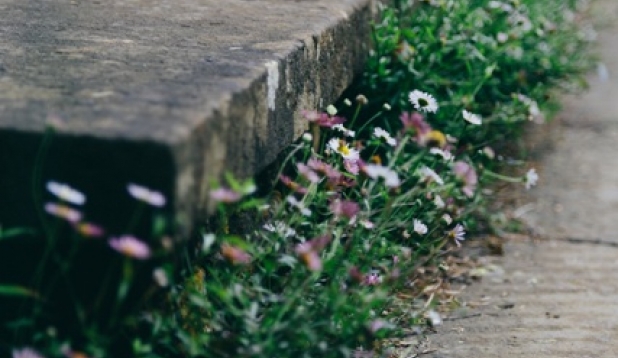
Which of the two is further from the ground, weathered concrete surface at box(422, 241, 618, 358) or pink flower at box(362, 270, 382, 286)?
pink flower at box(362, 270, 382, 286)

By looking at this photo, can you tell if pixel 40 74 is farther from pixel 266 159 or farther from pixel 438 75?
pixel 438 75

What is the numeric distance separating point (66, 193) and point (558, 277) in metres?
1.62

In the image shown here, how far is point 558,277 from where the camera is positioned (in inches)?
112

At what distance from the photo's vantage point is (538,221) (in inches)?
129

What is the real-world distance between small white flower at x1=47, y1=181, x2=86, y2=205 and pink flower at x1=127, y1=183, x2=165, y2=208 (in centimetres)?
8

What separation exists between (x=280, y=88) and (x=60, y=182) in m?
0.61

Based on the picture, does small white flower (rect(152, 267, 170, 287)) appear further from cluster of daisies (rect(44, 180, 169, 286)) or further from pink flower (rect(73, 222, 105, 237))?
pink flower (rect(73, 222, 105, 237))

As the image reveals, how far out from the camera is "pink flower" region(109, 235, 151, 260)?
1.57 meters

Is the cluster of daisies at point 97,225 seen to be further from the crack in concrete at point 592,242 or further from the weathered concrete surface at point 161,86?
the crack in concrete at point 592,242

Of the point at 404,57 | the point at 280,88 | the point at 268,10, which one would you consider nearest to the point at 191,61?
the point at 280,88

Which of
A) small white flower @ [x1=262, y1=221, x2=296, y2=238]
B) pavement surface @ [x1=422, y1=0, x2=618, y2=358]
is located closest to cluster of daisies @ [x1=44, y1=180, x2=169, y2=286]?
small white flower @ [x1=262, y1=221, x2=296, y2=238]

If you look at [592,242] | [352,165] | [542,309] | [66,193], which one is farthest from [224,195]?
[592,242]

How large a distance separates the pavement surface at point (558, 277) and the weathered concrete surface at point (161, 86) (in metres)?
0.64

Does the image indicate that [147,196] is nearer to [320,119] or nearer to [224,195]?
[224,195]
